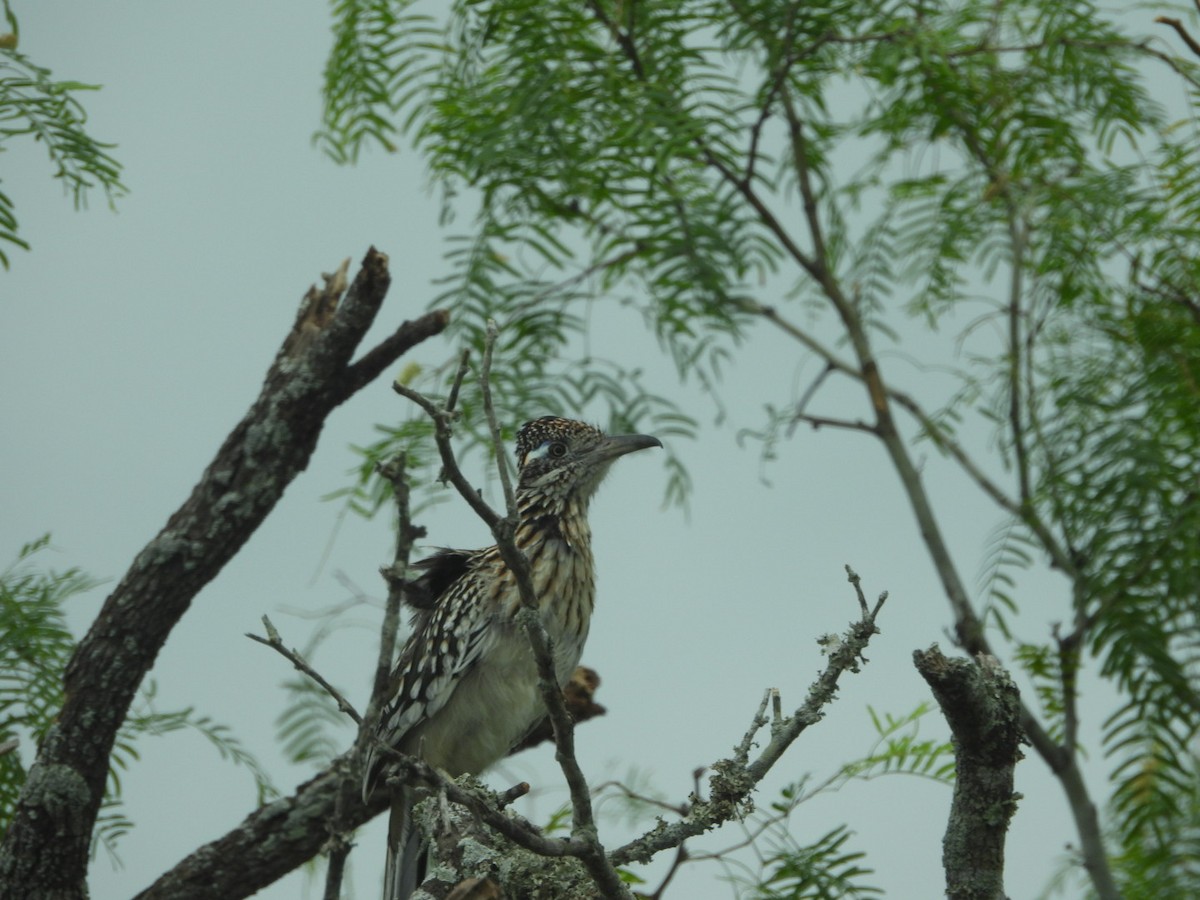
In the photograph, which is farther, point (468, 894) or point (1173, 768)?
point (1173, 768)

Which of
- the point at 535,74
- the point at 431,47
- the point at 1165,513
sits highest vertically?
the point at 431,47

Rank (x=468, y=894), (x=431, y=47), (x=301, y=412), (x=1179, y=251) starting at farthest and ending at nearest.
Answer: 1. (x=431, y=47)
2. (x=1179, y=251)
3. (x=301, y=412)
4. (x=468, y=894)

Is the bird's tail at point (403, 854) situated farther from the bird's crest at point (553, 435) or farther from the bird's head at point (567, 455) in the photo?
the bird's crest at point (553, 435)

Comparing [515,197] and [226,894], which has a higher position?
[515,197]

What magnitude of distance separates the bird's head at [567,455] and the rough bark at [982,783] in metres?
1.86

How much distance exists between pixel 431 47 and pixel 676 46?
0.86 metres

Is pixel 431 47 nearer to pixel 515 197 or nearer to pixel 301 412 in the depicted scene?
pixel 515 197

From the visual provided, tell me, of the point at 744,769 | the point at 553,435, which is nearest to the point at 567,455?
the point at 553,435

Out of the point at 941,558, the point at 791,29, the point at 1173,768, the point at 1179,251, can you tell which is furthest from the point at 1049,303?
the point at 1173,768

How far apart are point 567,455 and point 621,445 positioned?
0.20 m

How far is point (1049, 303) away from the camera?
4.89m

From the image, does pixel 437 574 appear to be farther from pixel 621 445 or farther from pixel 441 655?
pixel 621 445

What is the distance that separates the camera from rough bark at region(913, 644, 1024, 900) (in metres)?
2.58

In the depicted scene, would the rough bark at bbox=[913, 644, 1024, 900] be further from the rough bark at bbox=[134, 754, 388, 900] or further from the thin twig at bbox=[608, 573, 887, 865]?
the rough bark at bbox=[134, 754, 388, 900]
